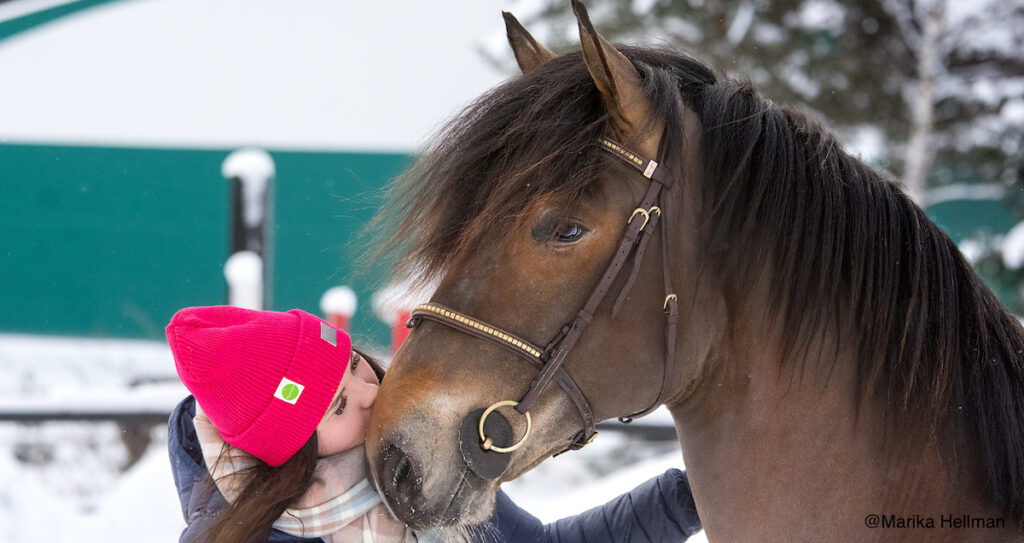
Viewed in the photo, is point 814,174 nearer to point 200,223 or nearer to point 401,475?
point 401,475

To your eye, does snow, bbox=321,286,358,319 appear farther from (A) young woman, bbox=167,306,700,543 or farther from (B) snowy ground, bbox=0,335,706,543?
(A) young woman, bbox=167,306,700,543

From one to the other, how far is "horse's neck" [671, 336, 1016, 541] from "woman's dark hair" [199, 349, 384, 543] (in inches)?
33.6

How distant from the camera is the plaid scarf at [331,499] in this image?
1.78m

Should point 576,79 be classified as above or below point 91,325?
above

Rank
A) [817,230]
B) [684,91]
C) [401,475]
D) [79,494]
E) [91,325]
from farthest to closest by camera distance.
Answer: [91,325], [79,494], [684,91], [817,230], [401,475]

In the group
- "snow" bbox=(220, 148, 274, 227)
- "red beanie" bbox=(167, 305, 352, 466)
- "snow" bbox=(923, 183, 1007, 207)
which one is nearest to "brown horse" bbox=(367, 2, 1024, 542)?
"red beanie" bbox=(167, 305, 352, 466)

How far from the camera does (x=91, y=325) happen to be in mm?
7836

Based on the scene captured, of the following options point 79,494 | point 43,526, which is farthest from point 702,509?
point 79,494

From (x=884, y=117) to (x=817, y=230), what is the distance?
967 cm

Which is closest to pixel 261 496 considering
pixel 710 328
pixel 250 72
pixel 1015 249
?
pixel 710 328

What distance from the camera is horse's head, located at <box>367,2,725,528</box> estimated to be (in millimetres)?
1560

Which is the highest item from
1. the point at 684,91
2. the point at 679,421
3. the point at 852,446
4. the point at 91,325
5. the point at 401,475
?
the point at 684,91

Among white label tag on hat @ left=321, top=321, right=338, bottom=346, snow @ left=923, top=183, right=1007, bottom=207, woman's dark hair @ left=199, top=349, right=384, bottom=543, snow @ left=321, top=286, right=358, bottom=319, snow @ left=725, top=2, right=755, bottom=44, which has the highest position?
snow @ left=725, top=2, right=755, bottom=44

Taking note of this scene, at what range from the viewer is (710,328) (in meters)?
1.70
